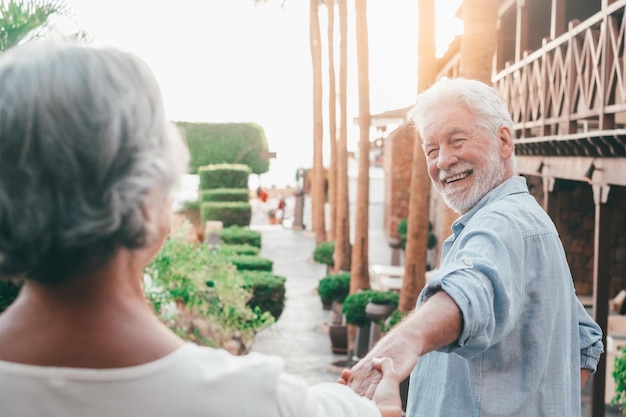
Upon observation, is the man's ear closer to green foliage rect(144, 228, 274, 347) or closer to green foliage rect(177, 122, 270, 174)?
green foliage rect(144, 228, 274, 347)

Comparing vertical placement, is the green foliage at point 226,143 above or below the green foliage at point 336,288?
above

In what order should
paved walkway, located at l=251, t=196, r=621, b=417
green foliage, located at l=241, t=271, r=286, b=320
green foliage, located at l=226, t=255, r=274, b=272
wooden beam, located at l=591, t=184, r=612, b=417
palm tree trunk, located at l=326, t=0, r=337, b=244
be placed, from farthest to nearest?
palm tree trunk, located at l=326, t=0, r=337, b=244
green foliage, located at l=226, t=255, r=274, b=272
green foliage, located at l=241, t=271, r=286, b=320
paved walkway, located at l=251, t=196, r=621, b=417
wooden beam, located at l=591, t=184, r=612, b=417

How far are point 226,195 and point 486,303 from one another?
30.0m

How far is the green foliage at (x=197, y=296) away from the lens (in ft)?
25.8

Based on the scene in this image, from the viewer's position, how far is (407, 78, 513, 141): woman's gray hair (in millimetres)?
2385

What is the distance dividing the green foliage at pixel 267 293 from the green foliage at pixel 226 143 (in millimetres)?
30604

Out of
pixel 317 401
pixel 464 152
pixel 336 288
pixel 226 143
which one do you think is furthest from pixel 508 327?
pixel 226 143

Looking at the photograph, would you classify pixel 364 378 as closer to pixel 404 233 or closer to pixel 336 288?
pixel 336 288

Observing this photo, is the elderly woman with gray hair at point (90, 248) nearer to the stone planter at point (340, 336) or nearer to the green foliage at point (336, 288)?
the stone planter at point (340, 336)

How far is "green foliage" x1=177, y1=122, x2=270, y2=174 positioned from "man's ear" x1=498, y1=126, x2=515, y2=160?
4126 centimetres

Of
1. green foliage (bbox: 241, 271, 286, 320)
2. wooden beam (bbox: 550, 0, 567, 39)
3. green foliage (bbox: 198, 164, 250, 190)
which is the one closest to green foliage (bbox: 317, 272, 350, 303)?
green foliage (bbox: 241, 271, 286, 320)

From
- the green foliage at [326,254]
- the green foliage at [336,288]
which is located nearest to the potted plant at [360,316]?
the green foliage at [336,288]

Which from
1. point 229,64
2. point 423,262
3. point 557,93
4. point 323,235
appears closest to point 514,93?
point 557,93

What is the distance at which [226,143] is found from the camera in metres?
44.0
